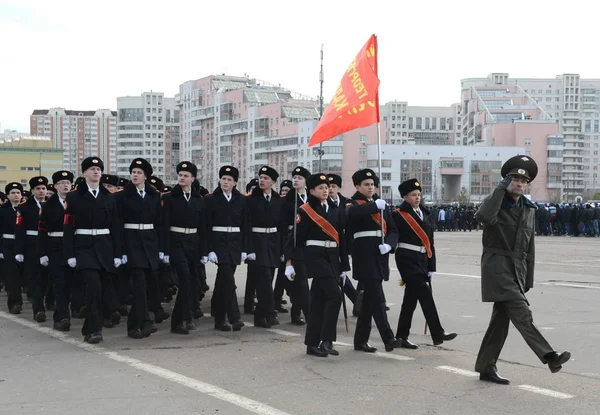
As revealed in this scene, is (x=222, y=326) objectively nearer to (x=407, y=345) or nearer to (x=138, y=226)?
(x=138, y=226)

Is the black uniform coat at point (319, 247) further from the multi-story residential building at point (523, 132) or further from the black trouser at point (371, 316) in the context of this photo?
Answer: the multi-story residential building at point (523, 132)

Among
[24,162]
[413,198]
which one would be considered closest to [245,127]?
[24,162]

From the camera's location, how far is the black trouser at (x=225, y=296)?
11102mm

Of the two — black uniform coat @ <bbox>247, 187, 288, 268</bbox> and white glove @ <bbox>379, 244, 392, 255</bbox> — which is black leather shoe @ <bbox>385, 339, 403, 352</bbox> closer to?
white glove @ <bbox>379, 244, 392, 255</bbox>

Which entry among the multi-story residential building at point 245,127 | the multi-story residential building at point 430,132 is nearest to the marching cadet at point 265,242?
the multi-story residential building at point 245,127

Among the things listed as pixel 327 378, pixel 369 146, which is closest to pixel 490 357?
pixel 327 378

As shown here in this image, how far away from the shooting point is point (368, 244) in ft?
31.8

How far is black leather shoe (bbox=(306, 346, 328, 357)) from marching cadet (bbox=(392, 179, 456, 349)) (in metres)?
1.02

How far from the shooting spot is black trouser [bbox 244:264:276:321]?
11.5 meters

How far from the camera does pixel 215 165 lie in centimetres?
15075

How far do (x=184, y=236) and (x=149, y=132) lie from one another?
176999mm

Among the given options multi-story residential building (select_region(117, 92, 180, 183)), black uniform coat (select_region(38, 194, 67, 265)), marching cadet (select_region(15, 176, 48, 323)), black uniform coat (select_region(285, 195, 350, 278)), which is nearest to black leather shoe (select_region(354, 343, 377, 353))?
black uniform coat (select_region(285, 195, 350, 278))

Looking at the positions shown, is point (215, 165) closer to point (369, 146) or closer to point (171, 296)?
point (369, 146)

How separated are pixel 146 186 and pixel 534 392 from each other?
5.71m
